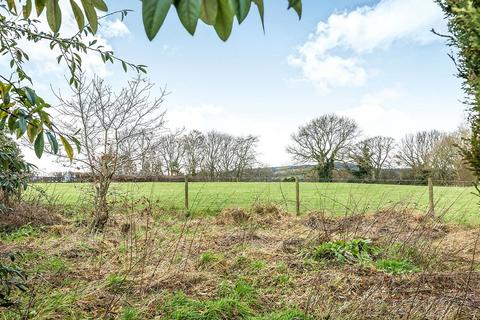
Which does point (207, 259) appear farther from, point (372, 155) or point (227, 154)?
point (372, 155)

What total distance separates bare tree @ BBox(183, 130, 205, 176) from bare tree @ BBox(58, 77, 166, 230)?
2248 cm

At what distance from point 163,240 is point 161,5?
576 centimetres

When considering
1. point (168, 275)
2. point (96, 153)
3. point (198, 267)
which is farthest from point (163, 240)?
point (96, 153)

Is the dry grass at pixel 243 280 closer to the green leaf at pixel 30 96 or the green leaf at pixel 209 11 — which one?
the green leaf at pixel 30 96

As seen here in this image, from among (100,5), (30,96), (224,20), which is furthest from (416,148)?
(224,20)

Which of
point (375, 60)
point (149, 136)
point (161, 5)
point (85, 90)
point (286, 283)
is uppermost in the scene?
point (375, 60)

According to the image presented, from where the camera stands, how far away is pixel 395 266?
445 cm

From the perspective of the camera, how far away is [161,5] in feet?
1.52

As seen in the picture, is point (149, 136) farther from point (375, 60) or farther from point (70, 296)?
point (375, 60)

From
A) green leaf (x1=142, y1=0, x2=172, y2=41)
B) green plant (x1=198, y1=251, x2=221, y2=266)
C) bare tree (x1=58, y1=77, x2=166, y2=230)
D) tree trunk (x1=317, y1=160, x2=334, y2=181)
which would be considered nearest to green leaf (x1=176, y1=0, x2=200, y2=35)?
green leaf (x1=142, y1=0, x2=172, y2=41)

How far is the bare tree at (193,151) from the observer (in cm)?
3077

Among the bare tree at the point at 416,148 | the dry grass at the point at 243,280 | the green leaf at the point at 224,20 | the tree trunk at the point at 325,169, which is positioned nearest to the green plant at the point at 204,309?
the dry grass at the point at 243,280

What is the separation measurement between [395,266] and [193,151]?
91.2 feet

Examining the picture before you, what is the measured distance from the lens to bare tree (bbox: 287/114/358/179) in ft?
111
